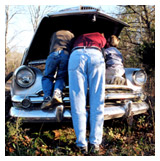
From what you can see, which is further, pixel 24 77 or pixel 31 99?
pixel 24 77

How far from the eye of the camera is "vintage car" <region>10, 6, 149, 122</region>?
257 centimetres

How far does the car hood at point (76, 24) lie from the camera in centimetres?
261

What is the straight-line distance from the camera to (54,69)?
254 cm

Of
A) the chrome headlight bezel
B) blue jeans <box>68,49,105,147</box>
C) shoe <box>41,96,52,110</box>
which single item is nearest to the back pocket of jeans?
blue jeans <box>68,49,105,147</box>

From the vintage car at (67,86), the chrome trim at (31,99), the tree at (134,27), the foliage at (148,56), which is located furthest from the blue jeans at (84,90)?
the tree at (134,27)

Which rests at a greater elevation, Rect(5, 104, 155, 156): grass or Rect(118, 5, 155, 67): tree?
Rect(118, 5, 155, 67): tree

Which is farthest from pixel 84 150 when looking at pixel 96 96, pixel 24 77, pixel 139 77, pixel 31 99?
pixel 139 77

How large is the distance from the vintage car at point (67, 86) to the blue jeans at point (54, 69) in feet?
0.84

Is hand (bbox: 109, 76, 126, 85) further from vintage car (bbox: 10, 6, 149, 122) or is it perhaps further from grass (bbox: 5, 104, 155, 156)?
grass (bbox: 5, 104, 155, 156)

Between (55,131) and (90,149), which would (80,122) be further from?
(55,131)

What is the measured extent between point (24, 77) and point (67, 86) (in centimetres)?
78

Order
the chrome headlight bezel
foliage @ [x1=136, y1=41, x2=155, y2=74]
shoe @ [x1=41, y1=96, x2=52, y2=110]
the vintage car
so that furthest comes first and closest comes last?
1. foliage @ [x1=136, y1=41, x2=155, y2=74]
2. the chrome headlight bezel
3. the vintage car
4. shoe @ [x1=41, y1=96, x2=52, y2=110]

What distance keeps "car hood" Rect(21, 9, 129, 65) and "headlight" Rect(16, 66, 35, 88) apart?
73 cm

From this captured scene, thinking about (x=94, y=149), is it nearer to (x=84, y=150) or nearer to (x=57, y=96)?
(x=84, y=150)
